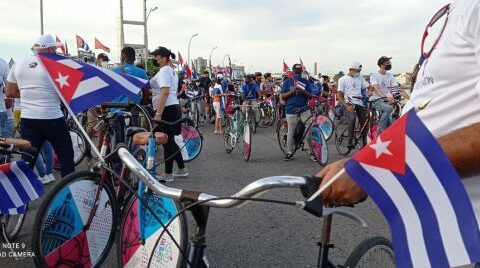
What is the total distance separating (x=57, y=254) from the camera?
309 centimetres

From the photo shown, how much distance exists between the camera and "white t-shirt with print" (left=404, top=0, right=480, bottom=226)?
1.18 m

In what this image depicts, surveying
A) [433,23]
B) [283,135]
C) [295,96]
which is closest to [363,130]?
[283,135]

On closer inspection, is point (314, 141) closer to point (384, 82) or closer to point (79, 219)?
point (384, 82)

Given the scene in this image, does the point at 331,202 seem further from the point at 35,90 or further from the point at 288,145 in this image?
the point at 288,145

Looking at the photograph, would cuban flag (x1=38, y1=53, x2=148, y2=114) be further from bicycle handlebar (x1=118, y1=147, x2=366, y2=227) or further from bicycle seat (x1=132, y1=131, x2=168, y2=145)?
bicycle handlebar (x1=118, y1=147, x2=366, y2=227)

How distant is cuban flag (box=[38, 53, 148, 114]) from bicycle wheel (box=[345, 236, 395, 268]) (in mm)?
1681

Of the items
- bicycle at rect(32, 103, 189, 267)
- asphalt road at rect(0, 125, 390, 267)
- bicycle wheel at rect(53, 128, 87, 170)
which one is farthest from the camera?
bicycle wheel at rect(53, 128, 87, 170)

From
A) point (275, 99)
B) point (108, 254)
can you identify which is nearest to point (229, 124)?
point (108, 254)

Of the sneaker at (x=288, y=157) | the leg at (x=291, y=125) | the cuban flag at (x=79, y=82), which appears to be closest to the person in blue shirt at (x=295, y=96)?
the leg at (x=291, y=125)

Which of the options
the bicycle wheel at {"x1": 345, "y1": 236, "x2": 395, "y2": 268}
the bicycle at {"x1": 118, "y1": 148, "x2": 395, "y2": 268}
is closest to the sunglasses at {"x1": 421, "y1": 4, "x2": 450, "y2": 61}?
the bicycle at {"x1": 118, "y1": 148, "x2": 395, "y2": 268}

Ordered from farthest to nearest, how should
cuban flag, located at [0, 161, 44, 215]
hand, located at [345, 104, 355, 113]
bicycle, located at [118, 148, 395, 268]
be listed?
hand, located at [345, 104, 355, 113], cuban flag, located at [0, 161, 44, 215], bicycle, located at [118, 148, 395, 268]

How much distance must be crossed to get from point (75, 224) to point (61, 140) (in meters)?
1.92

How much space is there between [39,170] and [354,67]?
6132 millimetres

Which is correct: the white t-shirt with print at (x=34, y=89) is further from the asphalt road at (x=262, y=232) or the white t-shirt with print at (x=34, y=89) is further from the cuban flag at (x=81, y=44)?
the cuban flag at (x=81, y=44)
